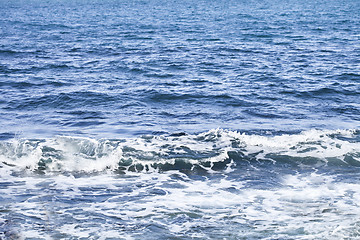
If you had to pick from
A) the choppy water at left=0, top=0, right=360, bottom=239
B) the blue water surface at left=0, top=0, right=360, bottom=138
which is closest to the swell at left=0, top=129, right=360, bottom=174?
the choppy water at left=0, top=0, right=360, bottom=239

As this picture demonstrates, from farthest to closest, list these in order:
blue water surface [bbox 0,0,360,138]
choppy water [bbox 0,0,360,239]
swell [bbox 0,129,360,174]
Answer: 1. blue water surface [bbox 0,0,360,138]
2. swell [bbox 0,129,360,174]
3. choppy water [bbox 0,0,360,239]

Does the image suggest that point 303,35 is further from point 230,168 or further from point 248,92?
point 230,168

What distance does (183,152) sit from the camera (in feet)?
37.9

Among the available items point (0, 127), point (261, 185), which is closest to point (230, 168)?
point (261, 185)

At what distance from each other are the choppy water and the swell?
44 mm

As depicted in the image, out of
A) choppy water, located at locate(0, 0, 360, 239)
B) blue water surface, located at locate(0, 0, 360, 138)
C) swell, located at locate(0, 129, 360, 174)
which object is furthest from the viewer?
blue water surface, located at locate(0, 0, 360, 138)

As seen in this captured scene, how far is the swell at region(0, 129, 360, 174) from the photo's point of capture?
10.9 metres

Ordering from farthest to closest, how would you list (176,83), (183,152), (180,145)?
1. (176,83)
2. (180,145)
3. (183,152)

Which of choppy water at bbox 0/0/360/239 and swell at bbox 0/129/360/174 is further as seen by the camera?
swell at bbox 0/129/360/174

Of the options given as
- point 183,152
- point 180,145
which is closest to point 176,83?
point 180,145

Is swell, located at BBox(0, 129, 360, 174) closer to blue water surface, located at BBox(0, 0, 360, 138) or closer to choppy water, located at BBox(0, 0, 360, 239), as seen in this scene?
choppy water, located at BBox(0, 0, 360, 239)

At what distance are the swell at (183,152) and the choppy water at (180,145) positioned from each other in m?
0.04

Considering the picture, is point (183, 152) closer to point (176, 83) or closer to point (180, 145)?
point (180, 145)

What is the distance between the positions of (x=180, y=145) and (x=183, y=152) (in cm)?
54
